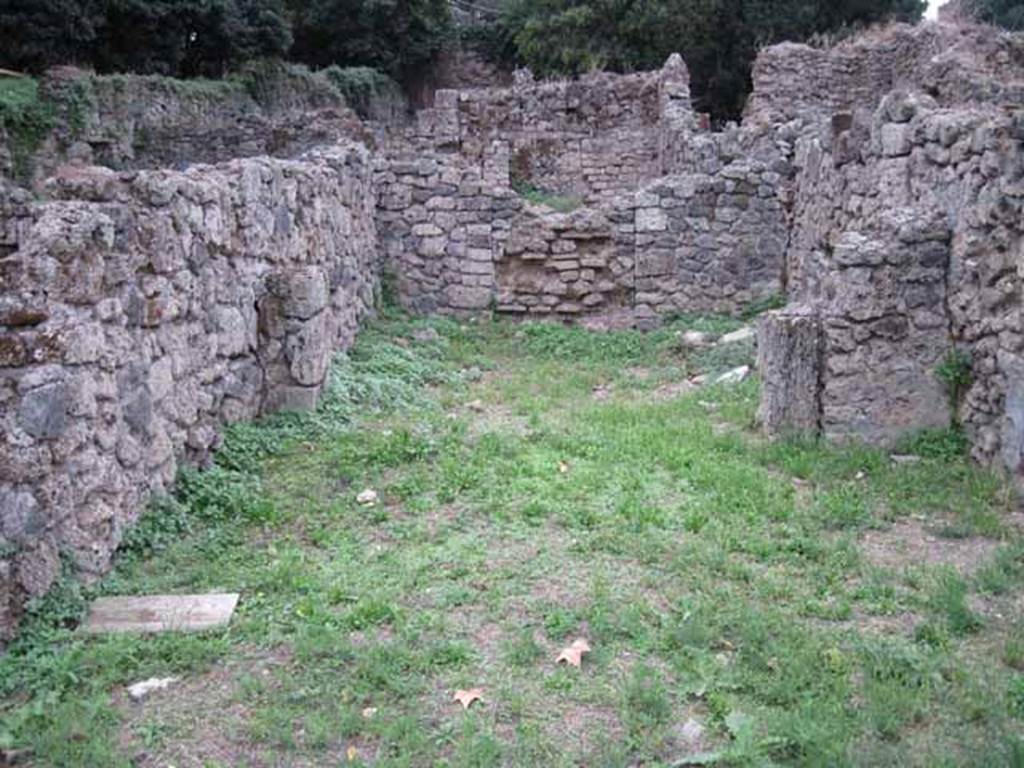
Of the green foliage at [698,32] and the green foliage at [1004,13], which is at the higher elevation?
the green foliage at [1004,13]

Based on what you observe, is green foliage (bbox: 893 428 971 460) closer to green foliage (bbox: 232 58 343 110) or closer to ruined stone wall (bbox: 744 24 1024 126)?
ruined stone wall (bbox: 744 24 1024 126)

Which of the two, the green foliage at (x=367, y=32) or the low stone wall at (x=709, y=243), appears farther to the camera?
the green foliage at (x=367, y=32)

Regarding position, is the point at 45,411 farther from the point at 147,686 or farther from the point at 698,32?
the point at 698,32

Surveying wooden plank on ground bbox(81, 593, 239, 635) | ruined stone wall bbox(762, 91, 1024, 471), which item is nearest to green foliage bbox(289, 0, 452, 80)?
ruined stone wall bbox(762, 91, 1024, 471)

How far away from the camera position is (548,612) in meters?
4.54

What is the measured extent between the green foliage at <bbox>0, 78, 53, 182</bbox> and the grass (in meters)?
12.9

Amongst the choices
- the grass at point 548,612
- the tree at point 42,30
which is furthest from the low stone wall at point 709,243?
the tree at point 42,30

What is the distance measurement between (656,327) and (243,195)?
218 inches

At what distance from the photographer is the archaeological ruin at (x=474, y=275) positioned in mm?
4609

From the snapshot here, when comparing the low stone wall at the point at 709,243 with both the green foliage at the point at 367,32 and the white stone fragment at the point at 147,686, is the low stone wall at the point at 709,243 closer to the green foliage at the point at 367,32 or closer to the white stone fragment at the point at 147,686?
the white stone fragment at the point at 147,686

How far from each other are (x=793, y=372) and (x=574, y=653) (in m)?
3.32

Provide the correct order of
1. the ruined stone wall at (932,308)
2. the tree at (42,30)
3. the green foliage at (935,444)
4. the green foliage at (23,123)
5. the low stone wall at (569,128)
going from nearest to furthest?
the ruined stone wall at (932,308), the green foliage at (935,444), the green foliage at (23,123), the low stone wall at (569,128), the tree at (42,30)

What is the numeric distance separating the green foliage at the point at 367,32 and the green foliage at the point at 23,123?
38.6 ft

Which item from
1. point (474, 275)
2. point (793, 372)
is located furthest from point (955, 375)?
point (474, 275)
